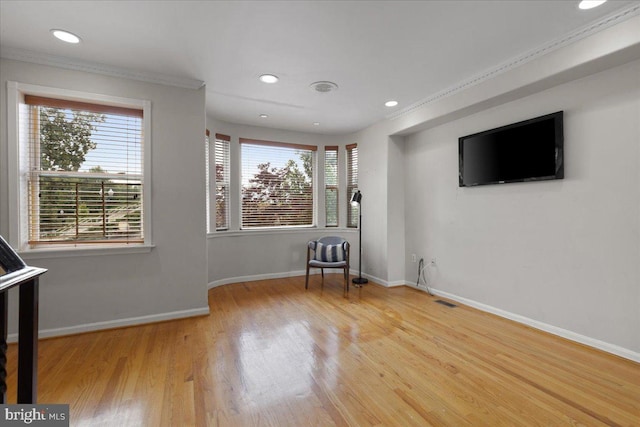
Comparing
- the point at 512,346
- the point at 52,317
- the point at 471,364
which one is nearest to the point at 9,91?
the point at 52,317

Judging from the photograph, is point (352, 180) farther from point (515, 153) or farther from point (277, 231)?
point (515, 153)

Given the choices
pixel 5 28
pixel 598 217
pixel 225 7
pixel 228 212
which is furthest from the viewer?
pixel 228 212

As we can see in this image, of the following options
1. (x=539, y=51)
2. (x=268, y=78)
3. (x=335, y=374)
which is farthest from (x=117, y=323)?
(x=539, y=51)

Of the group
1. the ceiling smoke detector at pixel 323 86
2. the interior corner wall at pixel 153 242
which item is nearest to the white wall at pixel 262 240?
the interior corner wall at pixel 153 242

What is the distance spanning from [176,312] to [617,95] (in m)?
4.44

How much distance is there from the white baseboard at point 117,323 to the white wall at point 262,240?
117 centimetres

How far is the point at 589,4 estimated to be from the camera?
6.56 ft

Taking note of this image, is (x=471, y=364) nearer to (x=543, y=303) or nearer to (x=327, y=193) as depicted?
(x=543, y=303)

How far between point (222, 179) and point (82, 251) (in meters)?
2.18

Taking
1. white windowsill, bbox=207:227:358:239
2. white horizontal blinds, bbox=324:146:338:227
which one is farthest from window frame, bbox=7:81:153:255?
white horizontal blinds, bbox=324:146:338:227

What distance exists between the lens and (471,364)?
7.48 ft

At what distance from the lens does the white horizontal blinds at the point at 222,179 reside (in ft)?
15.3

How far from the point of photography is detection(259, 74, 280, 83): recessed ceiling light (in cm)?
309

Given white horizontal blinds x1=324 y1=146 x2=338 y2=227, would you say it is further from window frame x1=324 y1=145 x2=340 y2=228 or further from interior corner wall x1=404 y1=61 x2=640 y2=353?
interior corner wall x1=404 y1=61 x2=640 y2=353
